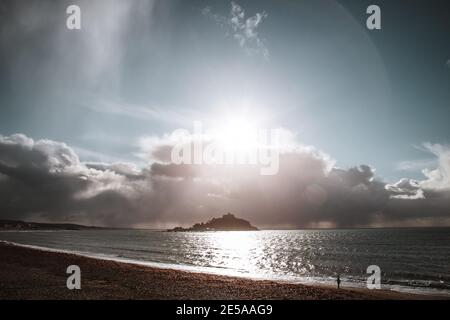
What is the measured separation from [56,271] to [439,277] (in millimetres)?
51798

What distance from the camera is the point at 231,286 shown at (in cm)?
3391

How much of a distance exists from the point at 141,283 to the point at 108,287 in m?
3.65
